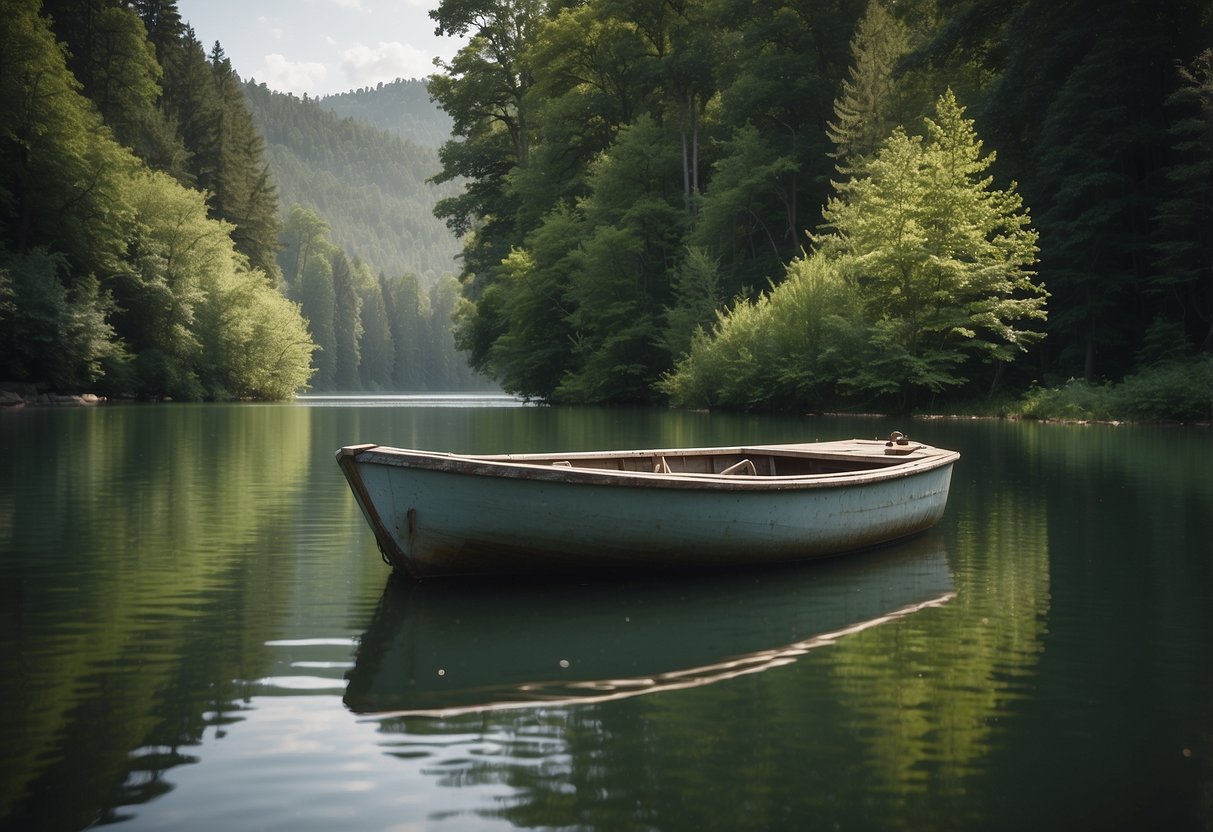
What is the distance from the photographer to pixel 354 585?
8.94 m

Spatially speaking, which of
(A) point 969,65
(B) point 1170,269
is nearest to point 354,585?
(B) point 1170,269

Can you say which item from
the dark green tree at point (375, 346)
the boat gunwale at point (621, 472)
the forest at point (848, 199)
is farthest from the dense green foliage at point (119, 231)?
the dark green tree at point (375, 346)

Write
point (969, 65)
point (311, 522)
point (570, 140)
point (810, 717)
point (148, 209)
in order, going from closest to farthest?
point (810, 717) → point (311, 522) → point (969, 65) → point (148, 209) → point (570, 140)

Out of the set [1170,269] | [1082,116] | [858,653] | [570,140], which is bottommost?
[858,653]

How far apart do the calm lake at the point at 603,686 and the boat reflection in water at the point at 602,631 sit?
0.03 meters

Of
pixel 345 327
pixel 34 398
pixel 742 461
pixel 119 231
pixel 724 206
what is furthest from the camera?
pixel 345 327

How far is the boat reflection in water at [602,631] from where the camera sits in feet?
19.7

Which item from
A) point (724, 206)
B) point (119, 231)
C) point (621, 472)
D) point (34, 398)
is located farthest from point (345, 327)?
point (621, 472)

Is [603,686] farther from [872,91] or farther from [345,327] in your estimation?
[345,327]

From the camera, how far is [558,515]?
8.55m

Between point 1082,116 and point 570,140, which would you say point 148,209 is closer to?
point 570,140

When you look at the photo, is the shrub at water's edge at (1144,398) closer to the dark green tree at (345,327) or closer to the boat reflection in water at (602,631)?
the boat reflection in water at (602,631)

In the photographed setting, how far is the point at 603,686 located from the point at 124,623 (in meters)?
3.26

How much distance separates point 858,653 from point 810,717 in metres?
1.47
